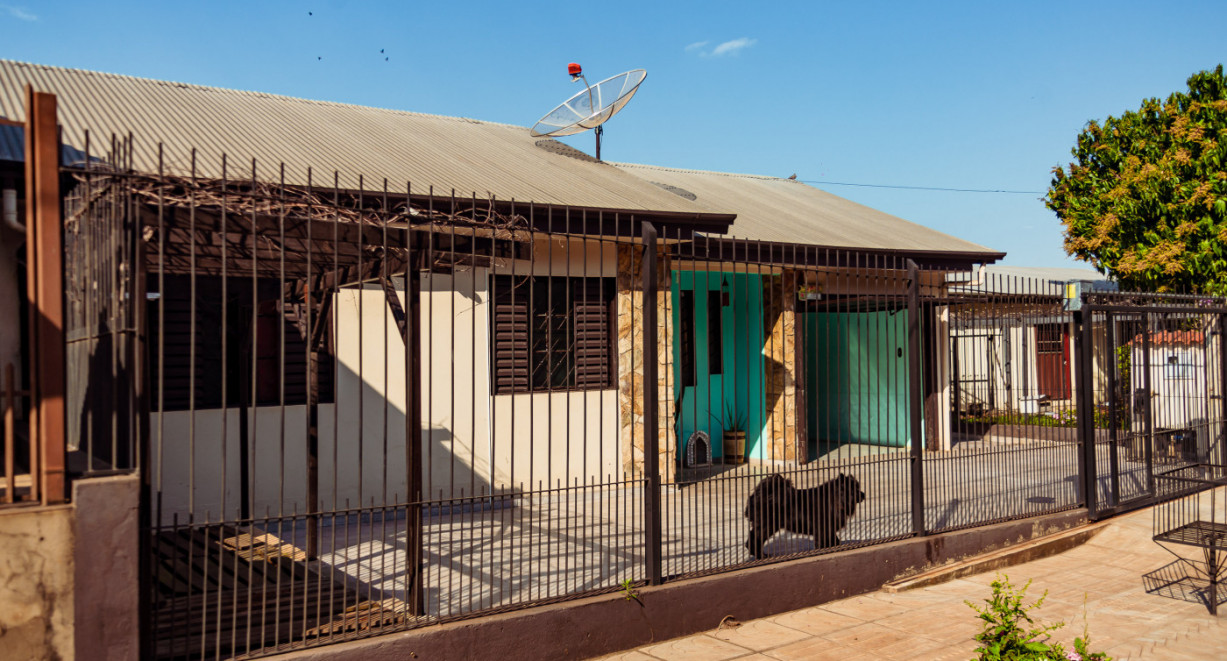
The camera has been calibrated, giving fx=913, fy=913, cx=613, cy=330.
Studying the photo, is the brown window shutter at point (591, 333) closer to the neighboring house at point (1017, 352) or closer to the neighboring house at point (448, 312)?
the neighboring house at point (448, 312)

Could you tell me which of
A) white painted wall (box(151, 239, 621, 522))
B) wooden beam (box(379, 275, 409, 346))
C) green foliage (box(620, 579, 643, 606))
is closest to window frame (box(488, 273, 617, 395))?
white painted wall (box(151, 239, 621, 522))

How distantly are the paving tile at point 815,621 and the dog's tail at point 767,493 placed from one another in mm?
759

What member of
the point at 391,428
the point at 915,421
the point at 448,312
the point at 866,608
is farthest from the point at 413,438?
the point at 448,312

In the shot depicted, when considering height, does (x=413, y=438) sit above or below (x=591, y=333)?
below

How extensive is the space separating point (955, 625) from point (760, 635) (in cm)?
140

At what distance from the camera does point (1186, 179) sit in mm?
16656

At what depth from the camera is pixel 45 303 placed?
4012 mm

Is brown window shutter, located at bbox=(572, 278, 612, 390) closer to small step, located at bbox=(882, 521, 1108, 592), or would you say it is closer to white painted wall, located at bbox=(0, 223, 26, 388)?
small step, located at bbox=(882, 521, 1108, 592)

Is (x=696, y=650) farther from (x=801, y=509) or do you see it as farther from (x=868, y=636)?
(x=801, y=509)

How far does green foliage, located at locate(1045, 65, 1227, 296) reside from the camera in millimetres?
16094

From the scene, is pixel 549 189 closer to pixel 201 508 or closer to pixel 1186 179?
pixel 201 508

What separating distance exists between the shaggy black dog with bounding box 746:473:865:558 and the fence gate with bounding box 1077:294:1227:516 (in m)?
3.30

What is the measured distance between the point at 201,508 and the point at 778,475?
5546 millimetres

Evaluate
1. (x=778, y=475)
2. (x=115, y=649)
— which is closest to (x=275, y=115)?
(x=778, y=475)
